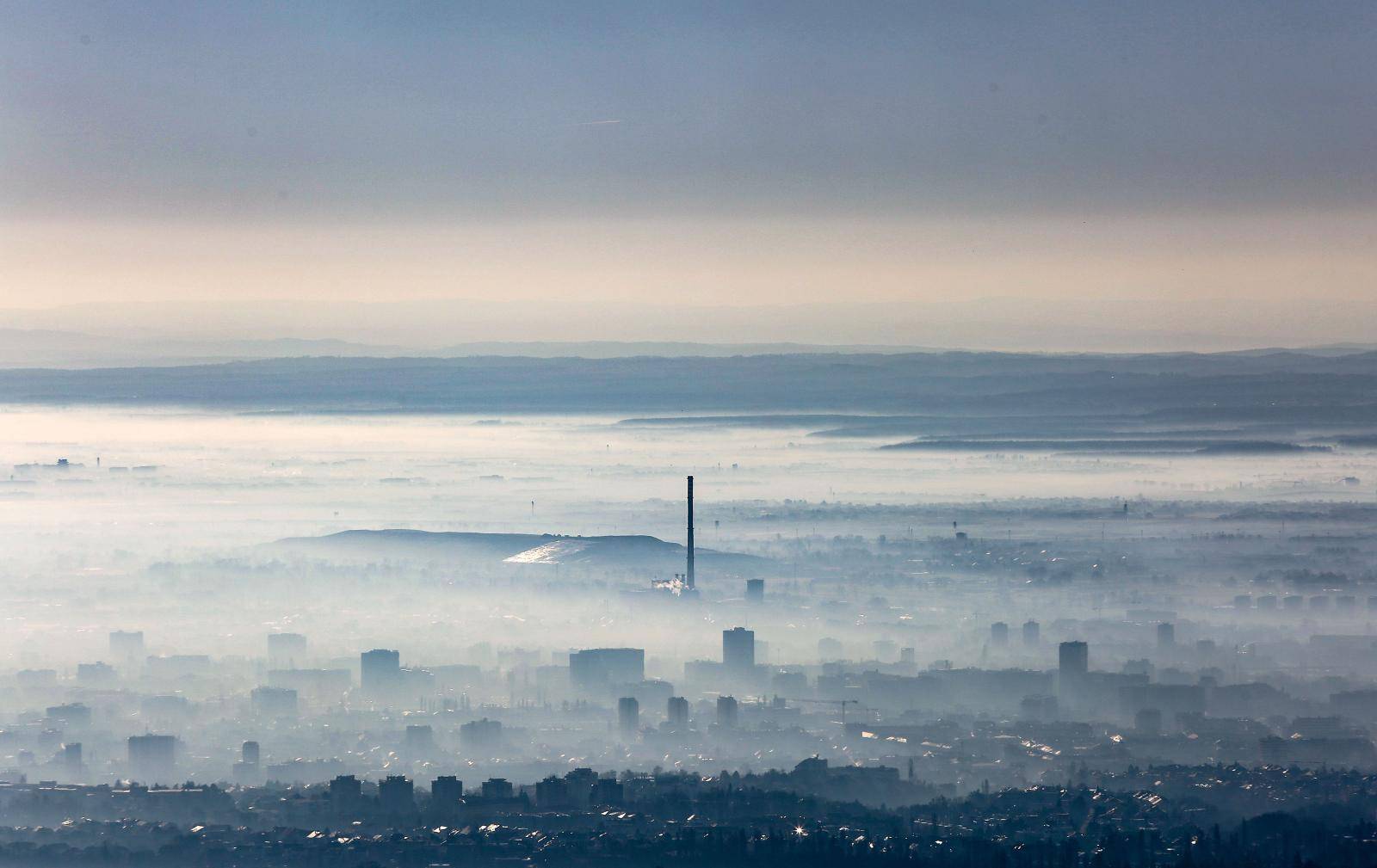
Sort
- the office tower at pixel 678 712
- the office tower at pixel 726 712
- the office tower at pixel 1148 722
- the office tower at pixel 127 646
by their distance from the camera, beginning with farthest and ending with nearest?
the office tower at pixel 127 646 < the office tower at pixel 678 712 < the office tower at pixel 726 712 < the office tower at pixel 1148 722

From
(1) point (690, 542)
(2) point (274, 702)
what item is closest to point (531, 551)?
(1) point (690, 542)

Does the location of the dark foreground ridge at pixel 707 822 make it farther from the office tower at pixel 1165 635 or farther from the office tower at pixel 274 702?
the office tower at pixel 1165 635

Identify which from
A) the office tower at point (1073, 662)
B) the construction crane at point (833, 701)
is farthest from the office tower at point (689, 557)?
the office tower at point (1073, 662)

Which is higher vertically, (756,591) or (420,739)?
(756,591)

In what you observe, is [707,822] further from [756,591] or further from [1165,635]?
[756,591]

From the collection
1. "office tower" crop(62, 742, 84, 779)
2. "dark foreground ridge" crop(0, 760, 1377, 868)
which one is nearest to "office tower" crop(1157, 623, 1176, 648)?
"dark foreground ridge" crop(0, 760, 1377, 868)

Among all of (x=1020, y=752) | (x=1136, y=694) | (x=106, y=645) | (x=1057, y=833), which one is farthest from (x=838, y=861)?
(x=106, y=645)

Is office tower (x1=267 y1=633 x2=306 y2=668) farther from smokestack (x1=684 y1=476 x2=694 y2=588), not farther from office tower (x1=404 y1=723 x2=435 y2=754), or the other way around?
smokestack (x1=684 y1=476 x2=694 y2=588)
